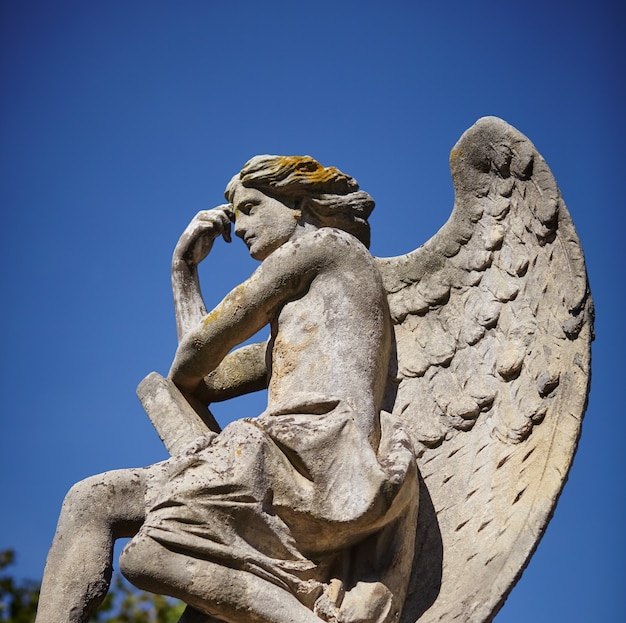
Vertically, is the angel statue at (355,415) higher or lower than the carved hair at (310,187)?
lower

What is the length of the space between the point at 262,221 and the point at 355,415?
132cm

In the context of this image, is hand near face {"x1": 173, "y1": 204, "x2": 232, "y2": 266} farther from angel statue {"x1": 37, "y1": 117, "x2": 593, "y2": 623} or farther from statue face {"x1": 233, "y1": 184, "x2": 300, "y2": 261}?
statue face {"x1": 233, "y1": 184, "x2": 300, "y2": 261}

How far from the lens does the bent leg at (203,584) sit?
5.43m

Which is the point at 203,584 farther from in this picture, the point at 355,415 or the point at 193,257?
the point at 193,257

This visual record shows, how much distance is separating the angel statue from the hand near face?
11 mm

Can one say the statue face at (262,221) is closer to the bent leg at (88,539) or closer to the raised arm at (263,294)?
the raised arm at (263,294)

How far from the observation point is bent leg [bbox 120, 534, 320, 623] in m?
5.43

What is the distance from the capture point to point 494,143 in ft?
22.4

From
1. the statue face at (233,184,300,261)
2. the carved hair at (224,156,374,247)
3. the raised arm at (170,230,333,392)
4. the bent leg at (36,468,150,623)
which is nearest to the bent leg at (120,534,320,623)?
the bent leg at (36,468,150,623)

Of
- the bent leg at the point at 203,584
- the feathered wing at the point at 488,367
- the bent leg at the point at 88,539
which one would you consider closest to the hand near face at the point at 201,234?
the feathered wing at the point at 488,367

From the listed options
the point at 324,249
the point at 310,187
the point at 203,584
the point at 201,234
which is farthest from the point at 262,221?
the point at 203,584

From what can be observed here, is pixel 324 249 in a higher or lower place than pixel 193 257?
lower

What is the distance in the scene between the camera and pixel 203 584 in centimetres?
543

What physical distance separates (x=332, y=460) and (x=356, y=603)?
626mm
